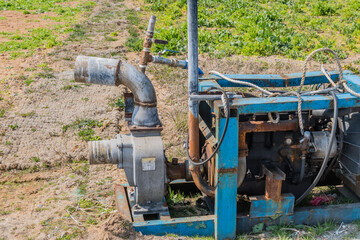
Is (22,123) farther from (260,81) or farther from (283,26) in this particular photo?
(283,26)

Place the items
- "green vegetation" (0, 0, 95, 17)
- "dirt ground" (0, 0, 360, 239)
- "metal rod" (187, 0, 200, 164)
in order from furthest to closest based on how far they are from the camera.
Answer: "green vegetation" (0, 0, 95, 17)
"dirt ground" (0, 0, 360, 239)
"metal rod" (187, 0, 200, 164)

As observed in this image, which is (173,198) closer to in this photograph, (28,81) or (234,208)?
(234,208)

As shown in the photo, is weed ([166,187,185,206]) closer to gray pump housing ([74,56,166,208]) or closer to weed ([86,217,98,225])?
gray pump housing ([74,56,166,208])

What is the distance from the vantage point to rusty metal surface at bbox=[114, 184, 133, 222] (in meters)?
3.78

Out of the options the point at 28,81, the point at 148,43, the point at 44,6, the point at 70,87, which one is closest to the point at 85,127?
the point at 70,87

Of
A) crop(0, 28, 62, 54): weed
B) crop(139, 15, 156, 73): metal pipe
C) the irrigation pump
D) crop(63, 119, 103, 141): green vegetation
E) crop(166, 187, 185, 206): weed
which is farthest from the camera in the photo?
crop(0, 28, 62, 54): weed

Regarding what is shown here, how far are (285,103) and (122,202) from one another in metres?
1.71

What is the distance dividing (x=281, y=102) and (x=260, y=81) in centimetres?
92

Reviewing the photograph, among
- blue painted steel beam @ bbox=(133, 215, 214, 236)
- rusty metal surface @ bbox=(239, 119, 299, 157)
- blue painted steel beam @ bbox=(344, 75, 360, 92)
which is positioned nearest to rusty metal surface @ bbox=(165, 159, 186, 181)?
blue painted steel beam @ bbox=(133, 215, 214, 236)

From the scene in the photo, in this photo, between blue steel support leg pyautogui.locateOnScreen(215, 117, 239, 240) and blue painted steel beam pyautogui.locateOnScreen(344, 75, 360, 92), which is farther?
blue painted steel beam pyautogui.locateOnScreen(344, 75, 360, 92)

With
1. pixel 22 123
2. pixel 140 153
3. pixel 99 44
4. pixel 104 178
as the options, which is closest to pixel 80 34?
pixel 99 44

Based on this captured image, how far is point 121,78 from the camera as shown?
367 centimetres

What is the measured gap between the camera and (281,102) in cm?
348

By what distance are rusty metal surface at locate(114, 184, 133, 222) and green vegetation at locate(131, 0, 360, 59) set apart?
5.71m
